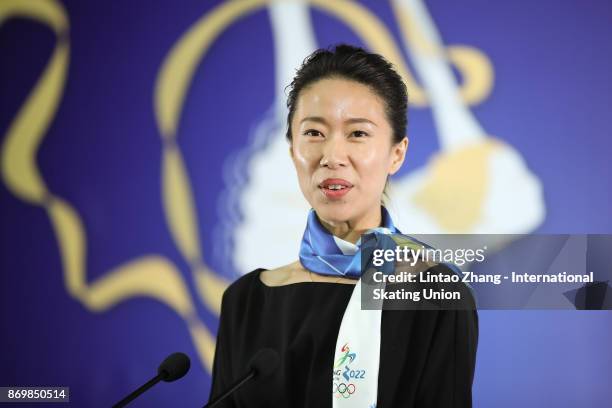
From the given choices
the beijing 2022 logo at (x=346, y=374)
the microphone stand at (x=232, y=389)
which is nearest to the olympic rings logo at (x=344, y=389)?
the beijing 2022 logo at (x=346, y=374)

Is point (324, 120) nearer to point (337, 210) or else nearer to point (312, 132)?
point (312, 132)

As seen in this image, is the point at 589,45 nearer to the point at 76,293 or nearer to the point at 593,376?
the point at 593,376

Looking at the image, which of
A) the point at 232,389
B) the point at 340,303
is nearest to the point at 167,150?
the point at 340,303

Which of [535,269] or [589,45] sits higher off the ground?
[589,45]

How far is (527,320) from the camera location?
296 cm

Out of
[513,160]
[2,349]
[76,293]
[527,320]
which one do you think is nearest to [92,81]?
[76,293]

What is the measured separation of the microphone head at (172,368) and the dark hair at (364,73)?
778 mm

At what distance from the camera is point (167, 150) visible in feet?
10.6

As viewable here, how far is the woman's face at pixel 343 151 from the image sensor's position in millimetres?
1729

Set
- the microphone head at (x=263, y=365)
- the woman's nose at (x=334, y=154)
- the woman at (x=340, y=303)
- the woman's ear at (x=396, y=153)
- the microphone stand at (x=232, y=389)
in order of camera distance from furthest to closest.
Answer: the woman's ear at (x=396, y=153) → the woman's nose at (x=334, y=154) → the woman at (x=340, y=303) → the microphone head at (x=263, y=365) → the microphone stand at (x=232, y=389)

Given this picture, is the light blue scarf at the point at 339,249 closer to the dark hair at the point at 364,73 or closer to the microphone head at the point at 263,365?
the dark hair at the point at 364,73

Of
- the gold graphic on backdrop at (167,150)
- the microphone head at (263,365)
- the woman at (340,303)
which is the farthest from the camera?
the gold graphic on backdrop at (167,150)

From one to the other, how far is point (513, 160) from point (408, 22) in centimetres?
73

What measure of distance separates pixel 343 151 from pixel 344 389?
55cm
